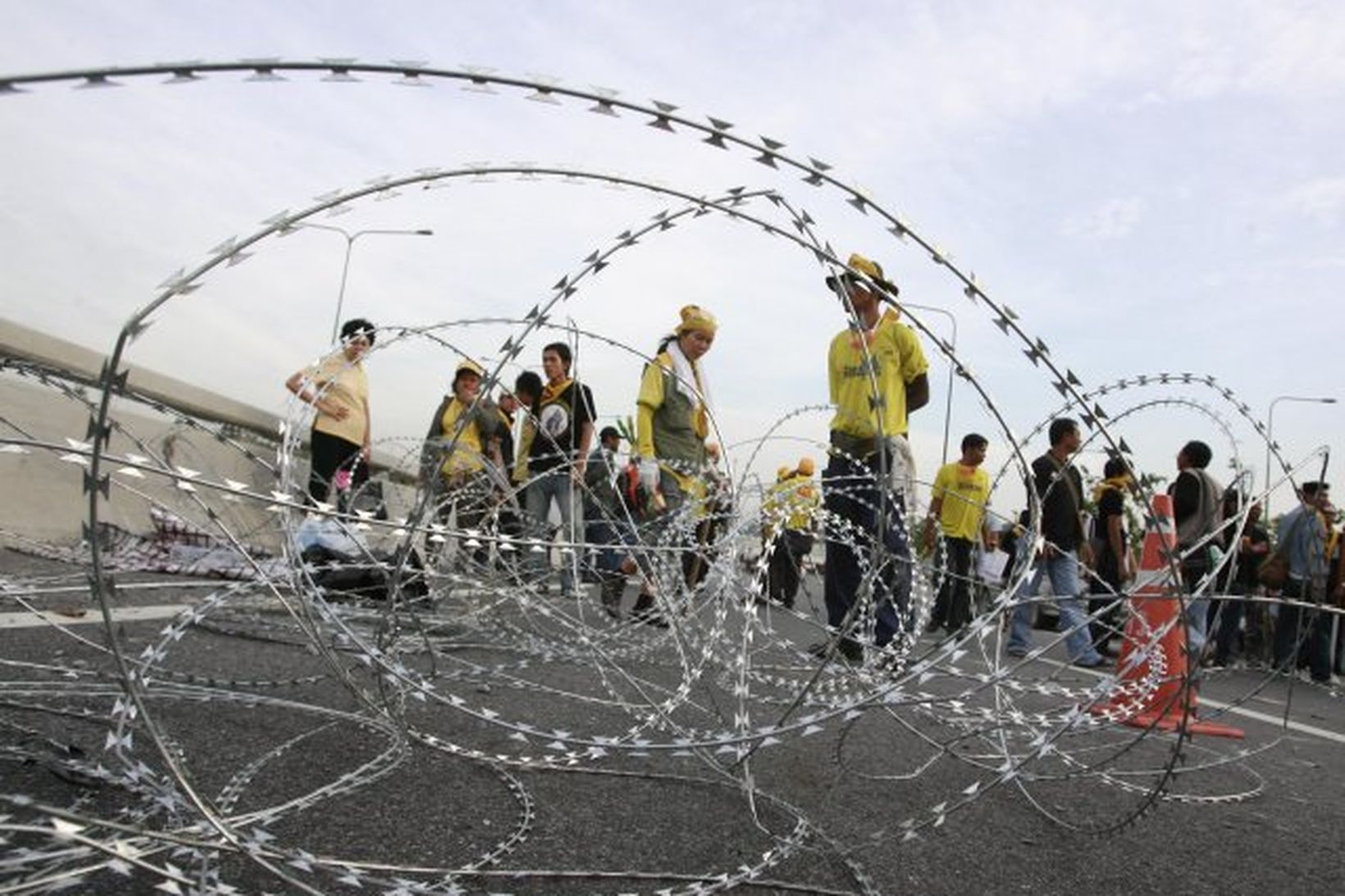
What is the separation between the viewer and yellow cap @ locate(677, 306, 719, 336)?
6129 mm

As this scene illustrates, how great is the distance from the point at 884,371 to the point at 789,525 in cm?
95

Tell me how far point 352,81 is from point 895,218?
0.99 m

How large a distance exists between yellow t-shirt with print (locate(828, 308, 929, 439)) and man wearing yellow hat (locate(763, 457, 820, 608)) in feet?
1.41

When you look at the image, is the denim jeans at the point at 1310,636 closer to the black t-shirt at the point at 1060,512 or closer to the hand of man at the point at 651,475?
the black t-shirt at the point at 1060,512

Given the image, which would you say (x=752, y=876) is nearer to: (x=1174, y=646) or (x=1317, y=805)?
(x=1317, y=805)

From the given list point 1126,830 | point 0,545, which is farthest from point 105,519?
point 1126,830

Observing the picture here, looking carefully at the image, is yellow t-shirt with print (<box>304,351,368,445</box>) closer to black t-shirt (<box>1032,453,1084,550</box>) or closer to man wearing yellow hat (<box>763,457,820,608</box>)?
man wearing yellow hat (<box>763,457,820,608</box>)

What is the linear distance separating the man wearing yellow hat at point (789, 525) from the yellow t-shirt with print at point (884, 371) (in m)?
0.43

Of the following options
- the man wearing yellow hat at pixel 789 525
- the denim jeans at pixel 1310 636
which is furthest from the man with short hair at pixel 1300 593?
the man wearing yellow hat at pixel 789 525

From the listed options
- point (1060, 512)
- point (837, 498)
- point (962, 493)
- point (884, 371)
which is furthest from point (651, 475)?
point (1060, 512)

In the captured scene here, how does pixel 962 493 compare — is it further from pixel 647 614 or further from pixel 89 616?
pixel 89 616

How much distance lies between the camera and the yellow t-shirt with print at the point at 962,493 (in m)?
8.51


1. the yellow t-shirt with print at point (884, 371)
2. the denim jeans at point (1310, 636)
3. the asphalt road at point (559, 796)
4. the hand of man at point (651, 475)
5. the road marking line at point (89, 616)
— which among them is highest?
the yellow t-shirt with print at point (884, 371)

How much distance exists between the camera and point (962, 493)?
28.2ft
